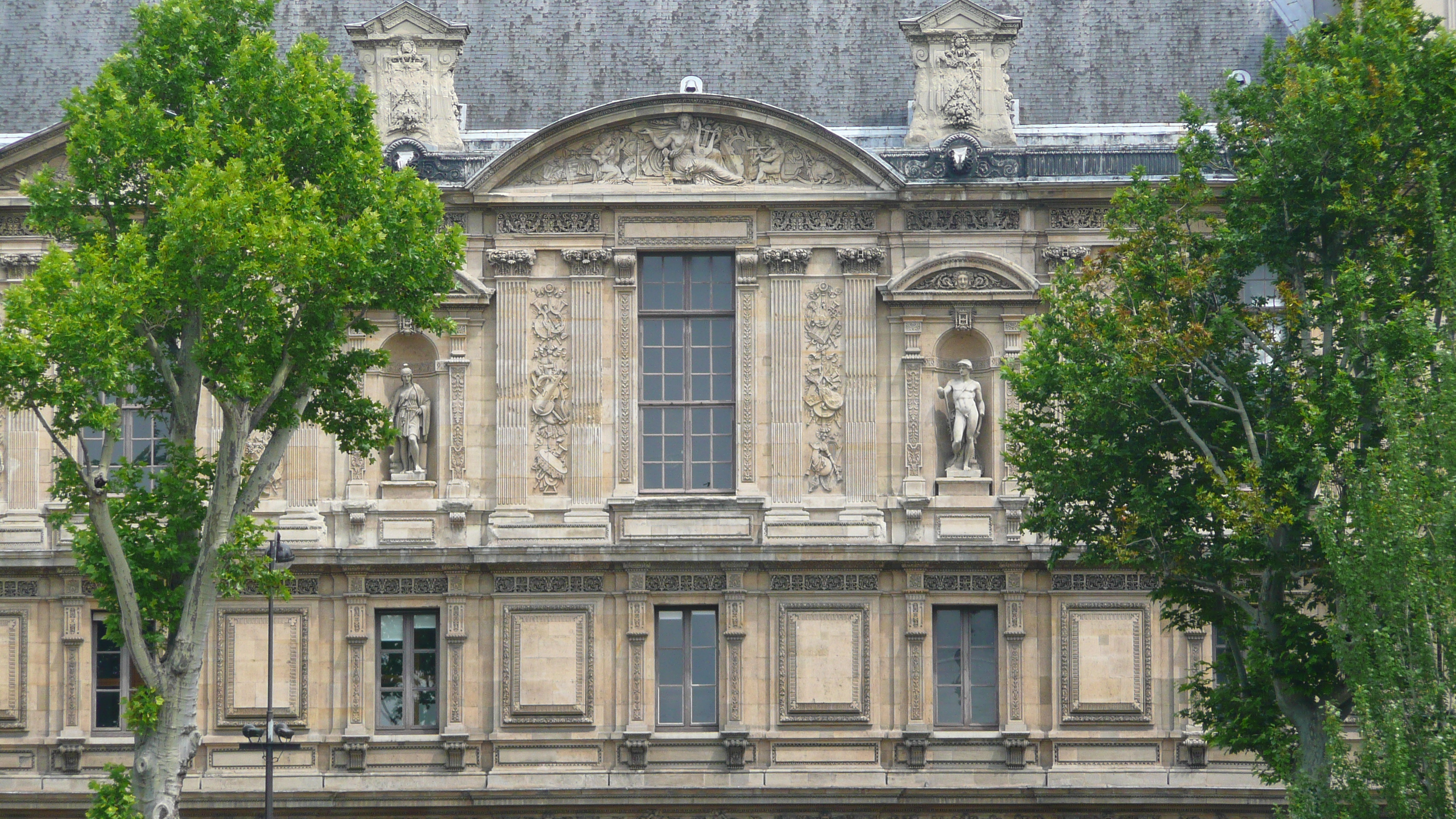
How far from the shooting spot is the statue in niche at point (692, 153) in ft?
115

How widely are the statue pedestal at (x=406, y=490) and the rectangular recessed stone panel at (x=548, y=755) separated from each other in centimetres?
397

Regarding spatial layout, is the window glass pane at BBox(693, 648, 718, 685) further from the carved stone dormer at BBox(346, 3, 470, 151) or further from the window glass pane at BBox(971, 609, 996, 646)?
the carved stone dormer at BBox(346, 3, 470, 151)

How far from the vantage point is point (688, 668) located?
34.8m

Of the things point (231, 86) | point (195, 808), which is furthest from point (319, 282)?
point (195, 808)

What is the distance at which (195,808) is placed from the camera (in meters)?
34.1

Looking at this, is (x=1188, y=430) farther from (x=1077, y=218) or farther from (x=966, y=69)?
(x=966, y=69)

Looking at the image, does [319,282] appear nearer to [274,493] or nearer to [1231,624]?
[274,493]

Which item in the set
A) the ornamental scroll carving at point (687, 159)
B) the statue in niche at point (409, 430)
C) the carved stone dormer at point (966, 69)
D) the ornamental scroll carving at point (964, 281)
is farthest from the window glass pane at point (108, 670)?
the carved stone dormer at point (966, 69)

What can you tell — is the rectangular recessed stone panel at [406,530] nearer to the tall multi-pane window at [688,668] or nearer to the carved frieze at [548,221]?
the tall multi-pane window at [688,668]

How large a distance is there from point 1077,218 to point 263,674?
557 inches

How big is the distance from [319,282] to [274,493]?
903 centimetres

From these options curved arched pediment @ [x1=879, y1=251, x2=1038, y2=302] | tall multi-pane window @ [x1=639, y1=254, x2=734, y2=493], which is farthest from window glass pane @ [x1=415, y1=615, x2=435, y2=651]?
curved arched pediment @ [x1=879, y1=251, x2=1038, y2=302]

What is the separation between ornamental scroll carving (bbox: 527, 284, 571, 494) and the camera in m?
34.9

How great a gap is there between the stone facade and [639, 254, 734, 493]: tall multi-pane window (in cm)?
9
